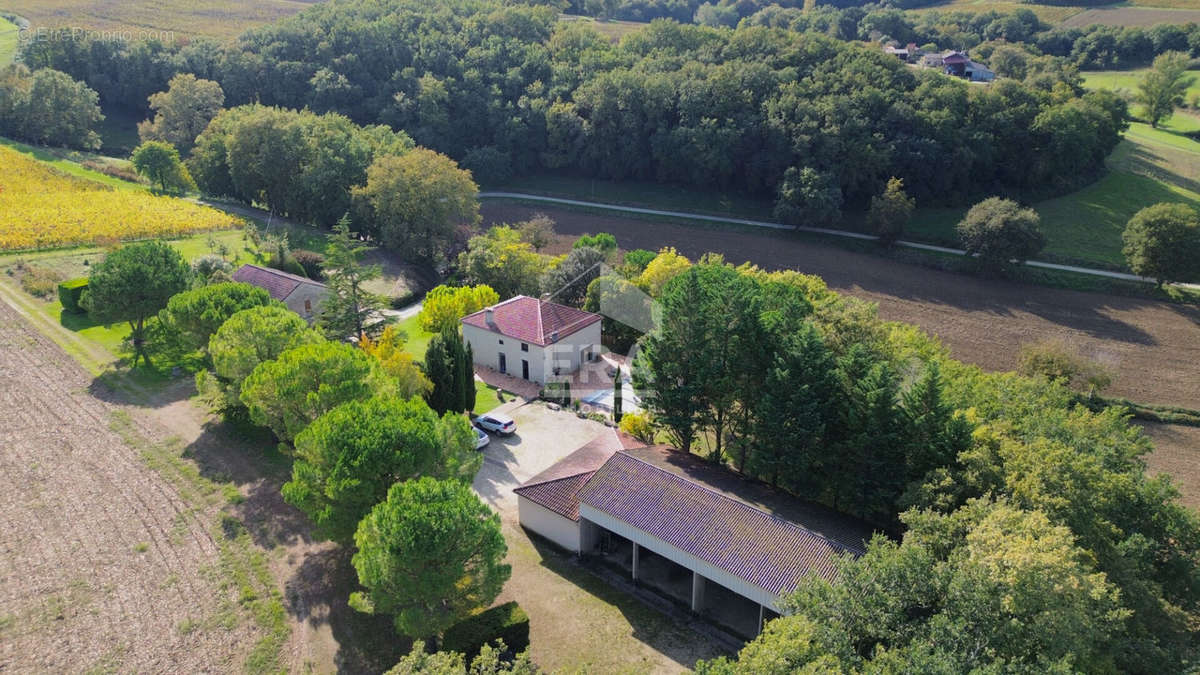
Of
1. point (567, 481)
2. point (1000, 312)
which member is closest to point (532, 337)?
point (567, 481)

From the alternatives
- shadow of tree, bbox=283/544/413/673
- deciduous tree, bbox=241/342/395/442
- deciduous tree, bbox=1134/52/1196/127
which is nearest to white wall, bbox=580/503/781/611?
shadow of tree, bbox=283/544/413/673

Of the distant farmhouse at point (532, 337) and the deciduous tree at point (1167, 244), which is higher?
the deciduous tree at point (1167, 244)

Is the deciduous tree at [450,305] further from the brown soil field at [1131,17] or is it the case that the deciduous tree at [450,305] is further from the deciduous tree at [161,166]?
the brown soil field at [1131,17]

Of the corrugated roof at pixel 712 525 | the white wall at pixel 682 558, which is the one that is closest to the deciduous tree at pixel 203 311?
the corrugated roof at pixel 712 525

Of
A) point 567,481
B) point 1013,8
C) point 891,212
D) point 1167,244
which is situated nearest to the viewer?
point 567,481

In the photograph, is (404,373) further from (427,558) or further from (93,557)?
(427,558)

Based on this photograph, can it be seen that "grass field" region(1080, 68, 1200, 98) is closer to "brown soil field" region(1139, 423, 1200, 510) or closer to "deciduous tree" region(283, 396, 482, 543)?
"brown soil field" region(1139, 423, 1200, 510)
